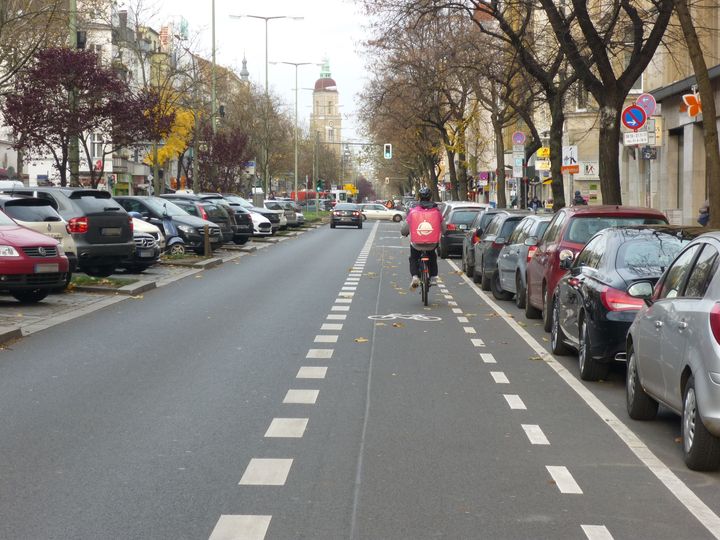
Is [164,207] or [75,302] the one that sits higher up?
[164,207]

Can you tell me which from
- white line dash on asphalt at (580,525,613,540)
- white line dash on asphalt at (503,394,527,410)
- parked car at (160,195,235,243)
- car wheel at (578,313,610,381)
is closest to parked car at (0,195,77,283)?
car wheel at (578,313,610,381)

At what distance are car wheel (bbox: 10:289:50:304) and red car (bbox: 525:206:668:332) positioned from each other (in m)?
7.64

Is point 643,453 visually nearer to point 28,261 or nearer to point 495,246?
point 28,261

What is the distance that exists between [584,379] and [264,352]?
360cm

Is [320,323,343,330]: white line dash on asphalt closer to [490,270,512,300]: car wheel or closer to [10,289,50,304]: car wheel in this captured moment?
[10,289,50,304]: car wheel

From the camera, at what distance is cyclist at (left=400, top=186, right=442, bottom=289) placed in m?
19.1

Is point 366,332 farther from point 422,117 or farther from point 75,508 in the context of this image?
point 422,117

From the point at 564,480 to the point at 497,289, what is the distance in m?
14.1

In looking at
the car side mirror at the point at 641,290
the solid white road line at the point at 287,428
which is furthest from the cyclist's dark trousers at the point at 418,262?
the solid white road line at the point at 287,428

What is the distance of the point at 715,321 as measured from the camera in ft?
22.8

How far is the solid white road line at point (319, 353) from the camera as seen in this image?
1266 cm

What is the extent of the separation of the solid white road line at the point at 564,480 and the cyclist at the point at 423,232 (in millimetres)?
11650

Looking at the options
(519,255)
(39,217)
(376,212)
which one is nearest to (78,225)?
(39,217)

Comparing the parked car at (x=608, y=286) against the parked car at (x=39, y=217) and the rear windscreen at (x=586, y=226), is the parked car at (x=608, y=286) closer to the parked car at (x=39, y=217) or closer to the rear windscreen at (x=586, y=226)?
the rear windscreen at (x=586, y=226)
